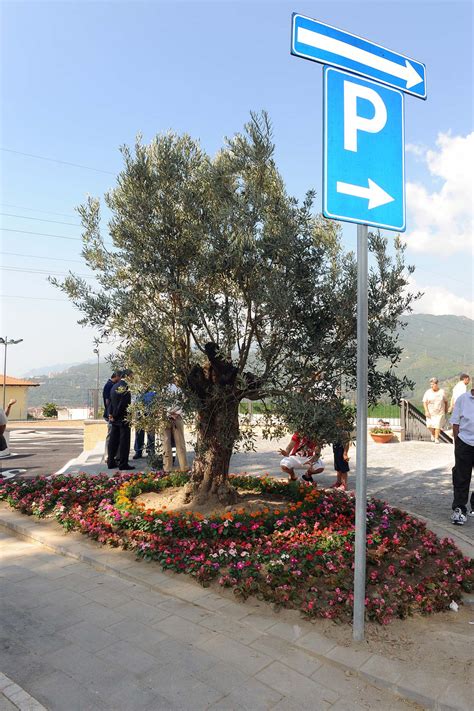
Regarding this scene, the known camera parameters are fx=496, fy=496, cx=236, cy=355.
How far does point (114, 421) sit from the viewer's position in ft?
31.7

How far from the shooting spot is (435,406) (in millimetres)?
13867

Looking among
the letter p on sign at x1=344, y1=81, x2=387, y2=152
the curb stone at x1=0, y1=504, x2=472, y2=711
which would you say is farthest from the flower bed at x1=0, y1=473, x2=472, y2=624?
the letter p on sign at x1=344, y1=81, x2=387, y2=152

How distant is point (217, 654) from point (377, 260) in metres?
4.48

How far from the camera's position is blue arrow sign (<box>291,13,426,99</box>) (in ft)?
10.9

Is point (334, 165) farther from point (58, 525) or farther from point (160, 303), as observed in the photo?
point (58, 525)

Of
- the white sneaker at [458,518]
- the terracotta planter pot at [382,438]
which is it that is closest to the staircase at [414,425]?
the terracotta planter pot at [382,438]

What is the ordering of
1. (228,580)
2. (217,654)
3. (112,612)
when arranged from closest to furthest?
(217,654), (112,612), (228,580)

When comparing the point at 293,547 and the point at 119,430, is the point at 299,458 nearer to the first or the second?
the point at 293,547

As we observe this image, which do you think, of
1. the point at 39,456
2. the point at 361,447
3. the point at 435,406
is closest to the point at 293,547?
the point at 361,447

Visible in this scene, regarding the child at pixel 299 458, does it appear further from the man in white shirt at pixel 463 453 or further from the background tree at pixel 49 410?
the background tree at pixel 49 410

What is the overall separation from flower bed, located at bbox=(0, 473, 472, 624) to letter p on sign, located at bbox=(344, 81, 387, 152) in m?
3.54

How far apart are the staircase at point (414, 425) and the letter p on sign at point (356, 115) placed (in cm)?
1234

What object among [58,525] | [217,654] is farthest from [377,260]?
[58,525]

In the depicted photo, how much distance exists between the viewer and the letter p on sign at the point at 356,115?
354 cm
